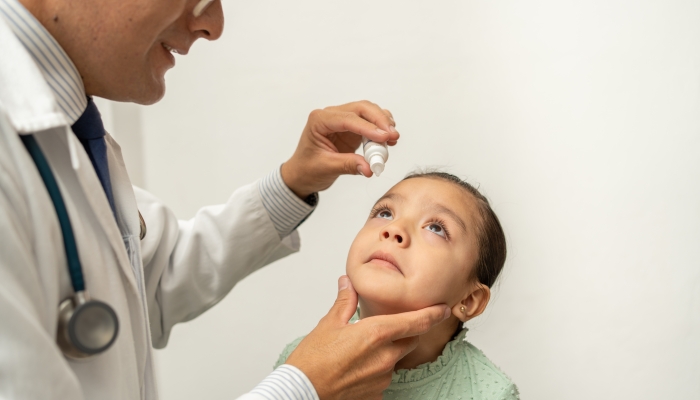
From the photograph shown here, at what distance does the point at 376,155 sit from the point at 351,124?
130mm

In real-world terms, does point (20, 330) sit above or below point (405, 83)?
below

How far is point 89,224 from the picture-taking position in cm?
92

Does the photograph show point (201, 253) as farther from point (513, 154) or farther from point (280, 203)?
point (513, 154)

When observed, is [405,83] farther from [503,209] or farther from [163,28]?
[163,28]

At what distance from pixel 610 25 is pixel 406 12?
605 mm

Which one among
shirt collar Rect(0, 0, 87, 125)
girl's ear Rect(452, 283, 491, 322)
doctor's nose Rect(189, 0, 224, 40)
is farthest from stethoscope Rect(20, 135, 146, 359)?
girl's ear Rect(452, 283, 491, 322)

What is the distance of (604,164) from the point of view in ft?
5.67

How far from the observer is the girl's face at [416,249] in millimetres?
1116

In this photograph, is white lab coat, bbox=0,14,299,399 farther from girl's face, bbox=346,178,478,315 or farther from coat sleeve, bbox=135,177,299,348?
girl's face, bbox=346,178,478,315

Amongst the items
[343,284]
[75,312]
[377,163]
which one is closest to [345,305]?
[343,284]

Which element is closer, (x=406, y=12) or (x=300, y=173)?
(x=300, y=173)

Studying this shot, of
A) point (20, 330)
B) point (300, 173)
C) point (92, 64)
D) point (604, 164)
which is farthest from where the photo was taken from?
point (604, 164)

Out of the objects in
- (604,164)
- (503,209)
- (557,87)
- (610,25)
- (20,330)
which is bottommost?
(20,330)

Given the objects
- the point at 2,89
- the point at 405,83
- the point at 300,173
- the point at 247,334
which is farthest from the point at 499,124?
the point at 2,89
